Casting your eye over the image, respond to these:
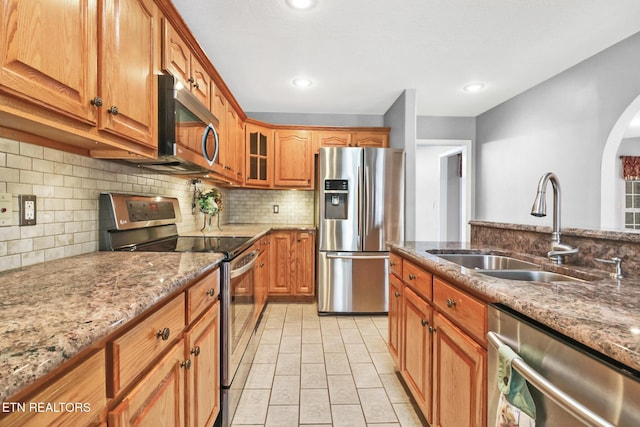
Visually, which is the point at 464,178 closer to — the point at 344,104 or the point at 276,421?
the point at 344,104

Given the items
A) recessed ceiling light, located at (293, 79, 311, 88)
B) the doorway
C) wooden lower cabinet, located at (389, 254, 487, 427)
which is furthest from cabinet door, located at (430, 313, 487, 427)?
the doorway

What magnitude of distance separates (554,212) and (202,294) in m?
1.58

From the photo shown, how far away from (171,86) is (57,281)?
3.53 ft

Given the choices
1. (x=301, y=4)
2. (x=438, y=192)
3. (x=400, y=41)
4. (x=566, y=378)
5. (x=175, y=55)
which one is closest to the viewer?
(x=566, y=378)

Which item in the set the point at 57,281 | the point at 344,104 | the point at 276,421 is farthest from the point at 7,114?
the point at 344,104

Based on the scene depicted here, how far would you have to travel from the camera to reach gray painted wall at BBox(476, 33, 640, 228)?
2.42m

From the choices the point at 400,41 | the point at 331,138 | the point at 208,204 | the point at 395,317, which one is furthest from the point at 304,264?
the point at 400,41

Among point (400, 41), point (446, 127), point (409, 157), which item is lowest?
point (409, 157)

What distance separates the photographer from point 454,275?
1.12m

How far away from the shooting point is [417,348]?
155 cm

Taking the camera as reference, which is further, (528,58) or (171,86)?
(528,58)

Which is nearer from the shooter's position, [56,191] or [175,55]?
[56,191]

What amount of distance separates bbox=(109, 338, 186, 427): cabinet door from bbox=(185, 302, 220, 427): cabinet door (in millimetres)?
74

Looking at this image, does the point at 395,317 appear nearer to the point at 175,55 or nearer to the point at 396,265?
the point at 396,265
